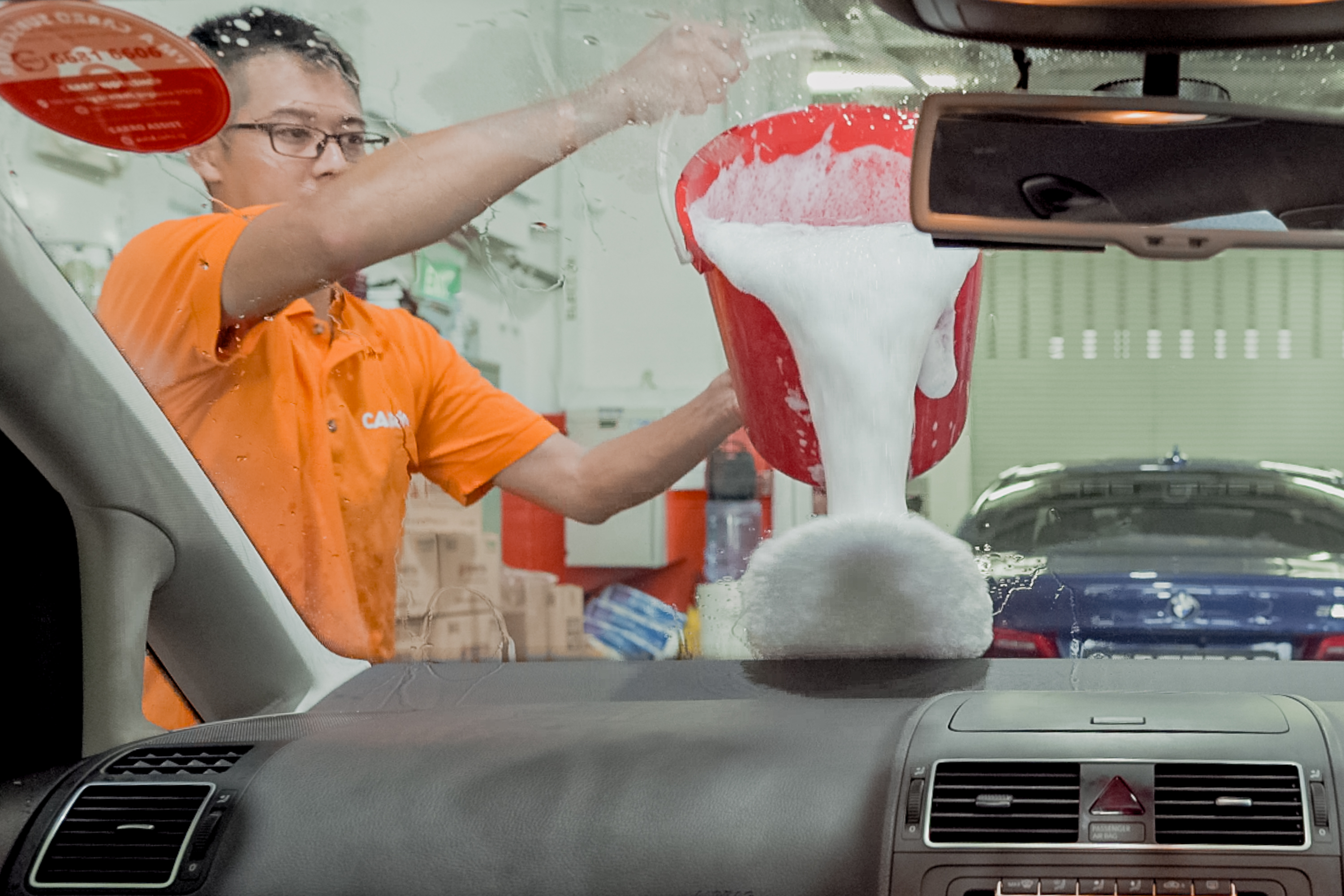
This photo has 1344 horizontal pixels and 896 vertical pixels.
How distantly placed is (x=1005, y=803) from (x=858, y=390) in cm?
74

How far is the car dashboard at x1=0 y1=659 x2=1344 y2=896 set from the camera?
1.76 metres

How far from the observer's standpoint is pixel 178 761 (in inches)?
83.9

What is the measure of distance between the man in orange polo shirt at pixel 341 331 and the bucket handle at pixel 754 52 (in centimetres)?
5

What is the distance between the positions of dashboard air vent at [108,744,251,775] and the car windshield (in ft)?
1.21

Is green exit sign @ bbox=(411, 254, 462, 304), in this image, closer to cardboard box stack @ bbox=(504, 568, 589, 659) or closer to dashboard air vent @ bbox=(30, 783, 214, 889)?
cardboard box stack @ bbox=(504, 568, 589, 659)

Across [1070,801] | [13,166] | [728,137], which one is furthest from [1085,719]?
[13,166]

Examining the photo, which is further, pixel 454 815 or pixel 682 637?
pixel 682 637

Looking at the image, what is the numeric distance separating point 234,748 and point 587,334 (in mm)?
1070

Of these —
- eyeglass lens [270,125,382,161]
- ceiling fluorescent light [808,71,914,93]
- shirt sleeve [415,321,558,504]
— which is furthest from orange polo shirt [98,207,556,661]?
ceiling fluorescent light [808,71,914,93]

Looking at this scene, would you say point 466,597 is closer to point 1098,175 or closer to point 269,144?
point 269,144

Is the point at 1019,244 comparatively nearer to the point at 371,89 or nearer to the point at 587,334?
the point at 587,334

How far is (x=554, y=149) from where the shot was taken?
251 centimetres

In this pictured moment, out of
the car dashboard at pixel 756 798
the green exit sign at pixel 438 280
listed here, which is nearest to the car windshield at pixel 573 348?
the green exit sign at pixel 438 280

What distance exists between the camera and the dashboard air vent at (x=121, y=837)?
194cm
